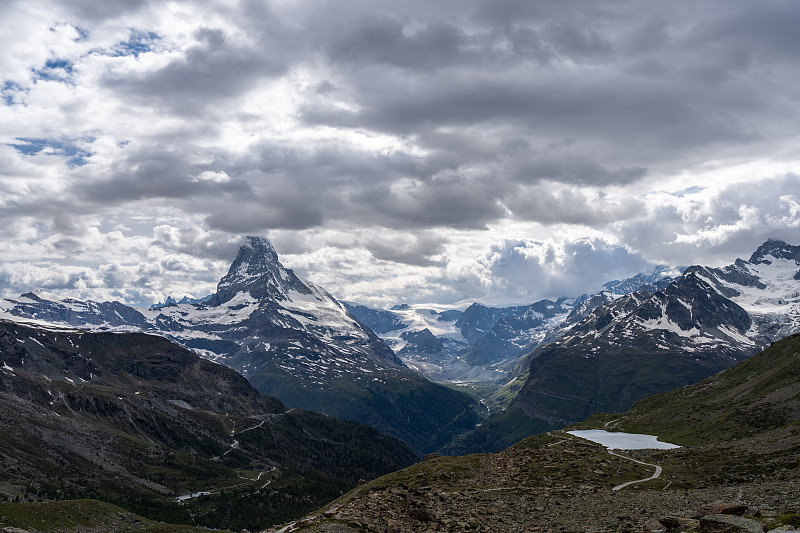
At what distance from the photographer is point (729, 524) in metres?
52.6

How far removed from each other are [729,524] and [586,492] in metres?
46.1

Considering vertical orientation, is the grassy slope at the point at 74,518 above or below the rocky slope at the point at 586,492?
below

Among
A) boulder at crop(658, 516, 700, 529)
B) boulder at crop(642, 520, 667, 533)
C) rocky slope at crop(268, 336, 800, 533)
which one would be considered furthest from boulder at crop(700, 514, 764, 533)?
boulder at crop(642, 520, 667, 533)

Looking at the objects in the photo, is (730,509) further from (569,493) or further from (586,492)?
(586,492)

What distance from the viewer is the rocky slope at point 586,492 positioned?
225ft

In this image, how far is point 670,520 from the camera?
58781 mm

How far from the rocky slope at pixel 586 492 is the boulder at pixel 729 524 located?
0.15 meters

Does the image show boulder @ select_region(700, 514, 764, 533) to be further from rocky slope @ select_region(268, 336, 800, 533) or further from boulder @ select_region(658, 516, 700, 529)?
boulder @ select_region(658, 516, 700, 529)

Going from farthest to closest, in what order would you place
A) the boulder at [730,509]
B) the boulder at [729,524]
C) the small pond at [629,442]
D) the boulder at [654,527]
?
the small pond at [629,442], the boulder at [730,509], the boulder at [654,527], the boulder at [729,524]

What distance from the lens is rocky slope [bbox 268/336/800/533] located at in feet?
225

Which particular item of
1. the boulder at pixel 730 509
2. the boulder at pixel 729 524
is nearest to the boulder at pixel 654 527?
the boulder at pixel 729 524

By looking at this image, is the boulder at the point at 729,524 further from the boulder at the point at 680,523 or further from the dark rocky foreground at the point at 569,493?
the boulder at the point at 680,523

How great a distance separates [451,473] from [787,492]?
5818 centimetres

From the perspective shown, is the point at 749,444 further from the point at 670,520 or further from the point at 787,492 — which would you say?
the point at 670,520
